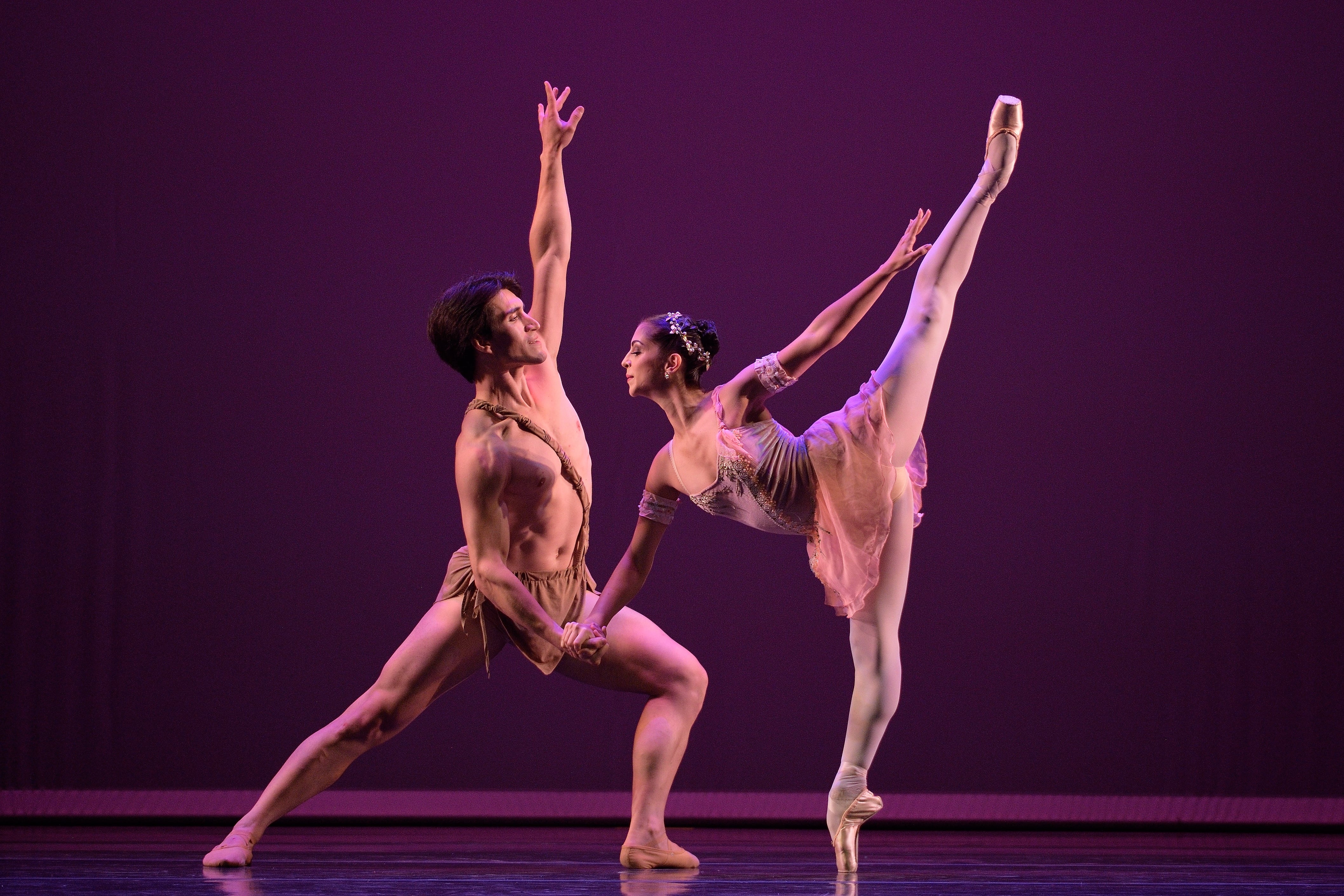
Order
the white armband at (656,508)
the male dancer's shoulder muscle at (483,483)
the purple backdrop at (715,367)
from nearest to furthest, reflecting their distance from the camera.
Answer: the male dancer's shoulder muscle at (483,483)
the white armband at (656,508)
the purple backdrop at (715,367)

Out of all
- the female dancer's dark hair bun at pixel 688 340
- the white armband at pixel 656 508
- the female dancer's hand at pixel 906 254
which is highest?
the female dancer's hand at pixel 906 254

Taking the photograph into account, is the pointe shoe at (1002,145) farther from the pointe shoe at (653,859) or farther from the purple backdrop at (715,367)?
→ the pointe shoe at (653,859)

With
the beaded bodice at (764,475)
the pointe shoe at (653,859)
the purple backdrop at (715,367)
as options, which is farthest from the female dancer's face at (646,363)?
the purple backdrop at (715,367)

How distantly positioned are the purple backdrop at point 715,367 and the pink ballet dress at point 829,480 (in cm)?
150

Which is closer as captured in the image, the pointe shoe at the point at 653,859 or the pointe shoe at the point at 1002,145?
the pointe shoe at the point at 653,859

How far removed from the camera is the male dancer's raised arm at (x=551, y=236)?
10.7 ft

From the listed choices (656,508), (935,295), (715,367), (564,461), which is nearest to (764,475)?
(656,508)

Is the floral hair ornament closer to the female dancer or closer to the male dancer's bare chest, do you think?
the female dancer

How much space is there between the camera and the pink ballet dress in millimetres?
2951

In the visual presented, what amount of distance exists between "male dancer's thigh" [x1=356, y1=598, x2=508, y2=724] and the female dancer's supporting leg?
845 mm

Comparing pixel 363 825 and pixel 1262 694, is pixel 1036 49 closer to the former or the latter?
pixel 1262 694

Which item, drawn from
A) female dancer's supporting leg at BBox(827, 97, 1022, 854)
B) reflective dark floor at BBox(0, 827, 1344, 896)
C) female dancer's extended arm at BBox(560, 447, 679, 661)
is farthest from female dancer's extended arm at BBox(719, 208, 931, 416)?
reflective dark floor at BBox(0, 827, 1344, 896)

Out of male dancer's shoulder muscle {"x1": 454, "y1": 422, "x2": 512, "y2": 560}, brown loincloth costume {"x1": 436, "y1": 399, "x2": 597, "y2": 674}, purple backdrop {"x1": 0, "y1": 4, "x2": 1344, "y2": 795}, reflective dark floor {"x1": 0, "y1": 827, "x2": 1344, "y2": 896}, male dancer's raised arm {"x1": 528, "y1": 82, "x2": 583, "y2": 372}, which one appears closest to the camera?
reflective dark floor {"x1": 0, "y1": 827, "x2": 1344, "y2": 896}

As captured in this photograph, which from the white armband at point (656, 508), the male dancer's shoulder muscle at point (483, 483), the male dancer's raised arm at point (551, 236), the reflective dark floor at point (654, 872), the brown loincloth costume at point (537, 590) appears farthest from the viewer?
the male dancer's raised arm at point (551, 236)
